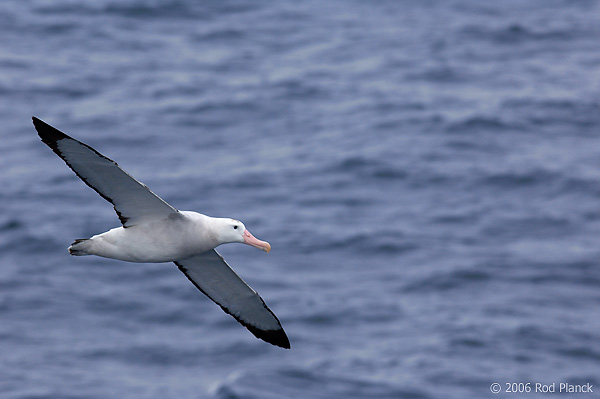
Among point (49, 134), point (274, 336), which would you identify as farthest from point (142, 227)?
point (274, 336)

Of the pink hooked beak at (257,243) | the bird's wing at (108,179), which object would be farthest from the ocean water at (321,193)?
the bird's wing at (108,179)

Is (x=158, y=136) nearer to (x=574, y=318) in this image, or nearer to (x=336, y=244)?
(x=336, y=244)

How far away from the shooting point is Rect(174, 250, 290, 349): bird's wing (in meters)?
11.7

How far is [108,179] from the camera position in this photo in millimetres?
10250

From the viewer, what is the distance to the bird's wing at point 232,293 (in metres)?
11.7

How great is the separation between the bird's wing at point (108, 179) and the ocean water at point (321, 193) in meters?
14.1

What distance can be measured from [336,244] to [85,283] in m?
7.07

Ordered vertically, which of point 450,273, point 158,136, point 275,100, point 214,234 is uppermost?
point 275,100

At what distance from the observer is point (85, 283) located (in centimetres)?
2823

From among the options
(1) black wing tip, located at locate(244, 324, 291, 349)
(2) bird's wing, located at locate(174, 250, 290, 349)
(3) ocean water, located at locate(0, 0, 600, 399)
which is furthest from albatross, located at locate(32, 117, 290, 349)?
(3) ocean water, located at locate(0, 0, 600, 399)

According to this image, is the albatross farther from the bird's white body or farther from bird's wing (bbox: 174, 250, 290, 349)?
bird's wing (bbox: 174, 250, 290, 349)

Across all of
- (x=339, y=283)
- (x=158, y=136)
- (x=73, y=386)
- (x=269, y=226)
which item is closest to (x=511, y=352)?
(x=339, y=283)

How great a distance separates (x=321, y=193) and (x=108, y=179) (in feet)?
72.2

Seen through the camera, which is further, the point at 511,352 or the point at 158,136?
the point at 158,136
